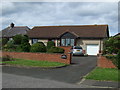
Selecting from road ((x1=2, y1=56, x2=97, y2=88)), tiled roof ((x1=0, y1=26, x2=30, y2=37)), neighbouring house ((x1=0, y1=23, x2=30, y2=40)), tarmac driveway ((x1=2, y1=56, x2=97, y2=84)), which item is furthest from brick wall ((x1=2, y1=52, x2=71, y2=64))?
tiled roof ((x1=0, y1=26, x2=30, y2=37))

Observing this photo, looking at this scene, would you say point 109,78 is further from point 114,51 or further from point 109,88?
point 114,51

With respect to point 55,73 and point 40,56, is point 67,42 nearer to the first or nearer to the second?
point 40,56

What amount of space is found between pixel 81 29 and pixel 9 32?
1825 centimetres

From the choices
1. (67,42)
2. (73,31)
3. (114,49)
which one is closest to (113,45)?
(114,49)

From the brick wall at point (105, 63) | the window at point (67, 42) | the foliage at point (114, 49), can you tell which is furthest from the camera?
the window at point (67, 42)

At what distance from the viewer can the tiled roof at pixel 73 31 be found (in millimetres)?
30777

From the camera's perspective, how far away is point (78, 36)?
1214 inches

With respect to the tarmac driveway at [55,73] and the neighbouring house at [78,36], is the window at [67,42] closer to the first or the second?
the neighbouring house at [78,36]

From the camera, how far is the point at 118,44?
12.8 metres

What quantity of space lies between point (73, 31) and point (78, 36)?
234 cm

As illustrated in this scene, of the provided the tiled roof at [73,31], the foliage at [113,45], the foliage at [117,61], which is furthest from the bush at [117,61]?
the tiled roof at [73,31]

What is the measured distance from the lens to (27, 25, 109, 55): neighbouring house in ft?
98.6

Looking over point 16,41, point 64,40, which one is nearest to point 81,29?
point 64,40

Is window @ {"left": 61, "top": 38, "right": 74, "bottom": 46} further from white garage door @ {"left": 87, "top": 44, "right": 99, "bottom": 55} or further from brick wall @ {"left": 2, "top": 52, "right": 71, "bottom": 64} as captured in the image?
brick wall @ {"left": 2, "top": 52, "right": 71, "bottom": 64}
